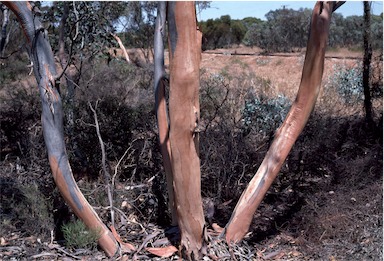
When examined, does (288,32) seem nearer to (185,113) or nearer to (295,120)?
(295,120)

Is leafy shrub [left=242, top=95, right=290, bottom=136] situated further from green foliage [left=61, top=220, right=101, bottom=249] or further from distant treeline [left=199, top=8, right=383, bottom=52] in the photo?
distant treeline [left=199, top=8, right=383, bottom=52]

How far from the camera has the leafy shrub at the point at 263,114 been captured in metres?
9.21

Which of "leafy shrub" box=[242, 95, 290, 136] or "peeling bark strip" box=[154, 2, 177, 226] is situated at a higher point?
"peeling bark strip" box=[154, 2, 177, 226]

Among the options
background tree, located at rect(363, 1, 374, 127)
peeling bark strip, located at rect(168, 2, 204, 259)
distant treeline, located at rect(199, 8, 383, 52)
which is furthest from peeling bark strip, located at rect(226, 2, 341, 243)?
distant treeline, located at rect(199, 8, 383, 52)

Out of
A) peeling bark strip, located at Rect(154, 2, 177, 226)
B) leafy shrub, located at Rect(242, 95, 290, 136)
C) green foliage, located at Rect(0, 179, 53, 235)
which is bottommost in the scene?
→ green foliage, located at Rect(0, 179, 53, 235)

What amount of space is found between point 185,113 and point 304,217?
8.66 feet

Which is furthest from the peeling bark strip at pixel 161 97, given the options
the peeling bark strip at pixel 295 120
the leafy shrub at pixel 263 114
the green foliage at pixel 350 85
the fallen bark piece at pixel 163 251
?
the green foliage at pixel 350 85

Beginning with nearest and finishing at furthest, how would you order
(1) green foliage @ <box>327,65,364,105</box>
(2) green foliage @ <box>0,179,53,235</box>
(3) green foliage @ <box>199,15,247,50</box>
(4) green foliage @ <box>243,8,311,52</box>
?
(2) green foliage @ <box>0,179,53,235</box> → (1) green foliage @ <box>327,65,364,105</box> → (4) green foliage @ <box>243,8,311,52</box> → (3) green foliage @ <box>199,15,247,50</box>

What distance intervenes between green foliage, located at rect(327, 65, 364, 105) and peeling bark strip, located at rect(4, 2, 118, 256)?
24.7 ft

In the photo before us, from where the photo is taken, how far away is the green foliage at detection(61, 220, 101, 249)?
5.29 m

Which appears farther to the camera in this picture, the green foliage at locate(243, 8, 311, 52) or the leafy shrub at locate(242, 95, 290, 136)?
the green foliage at locate(243, 8, 311, 52)

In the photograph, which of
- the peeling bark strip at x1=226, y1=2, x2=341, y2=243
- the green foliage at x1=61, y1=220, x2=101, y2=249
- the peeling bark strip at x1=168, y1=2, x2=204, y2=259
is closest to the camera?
the peeling bark strip at x1=168, y1=2, x2=204, y2=259

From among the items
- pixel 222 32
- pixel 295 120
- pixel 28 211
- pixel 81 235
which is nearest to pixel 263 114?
pixel 295 120

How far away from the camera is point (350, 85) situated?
12133mm
